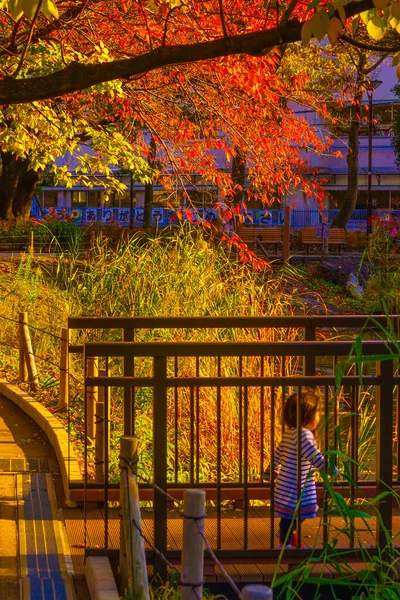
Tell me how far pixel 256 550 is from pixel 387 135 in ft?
207

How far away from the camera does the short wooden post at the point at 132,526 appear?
4.83 m

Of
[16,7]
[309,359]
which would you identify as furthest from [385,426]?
[16,7]

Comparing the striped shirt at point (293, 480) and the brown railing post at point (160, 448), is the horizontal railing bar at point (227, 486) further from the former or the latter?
the brown railing post at point (160, 448)

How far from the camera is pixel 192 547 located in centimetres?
431

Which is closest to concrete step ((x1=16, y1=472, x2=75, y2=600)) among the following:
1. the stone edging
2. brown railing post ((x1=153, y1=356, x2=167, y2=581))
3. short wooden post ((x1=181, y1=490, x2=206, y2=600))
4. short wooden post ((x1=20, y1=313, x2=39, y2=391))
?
the stone edging

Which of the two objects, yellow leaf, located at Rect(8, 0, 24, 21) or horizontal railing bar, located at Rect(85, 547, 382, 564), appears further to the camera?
yellow leaf, located at Rect(8, 0, 24, 21)

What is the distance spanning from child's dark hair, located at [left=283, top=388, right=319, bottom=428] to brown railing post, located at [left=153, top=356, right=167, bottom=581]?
3.93 feet

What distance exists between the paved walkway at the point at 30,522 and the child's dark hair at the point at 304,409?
158 cm

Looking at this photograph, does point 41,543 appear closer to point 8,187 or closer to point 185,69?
point 185,69

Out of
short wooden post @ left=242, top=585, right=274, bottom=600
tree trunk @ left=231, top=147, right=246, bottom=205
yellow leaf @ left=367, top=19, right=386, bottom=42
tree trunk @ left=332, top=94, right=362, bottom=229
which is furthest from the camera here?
tree trunk @ left=332, top=94, right=362, bottom=229

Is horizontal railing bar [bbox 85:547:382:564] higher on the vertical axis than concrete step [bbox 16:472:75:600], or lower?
higher

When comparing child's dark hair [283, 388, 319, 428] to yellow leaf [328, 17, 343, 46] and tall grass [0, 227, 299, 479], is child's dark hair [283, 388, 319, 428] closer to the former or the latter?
yellow leaf [328, 17, 343, 46]

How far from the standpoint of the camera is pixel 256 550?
575cm

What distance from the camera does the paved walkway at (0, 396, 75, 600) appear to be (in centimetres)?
573
